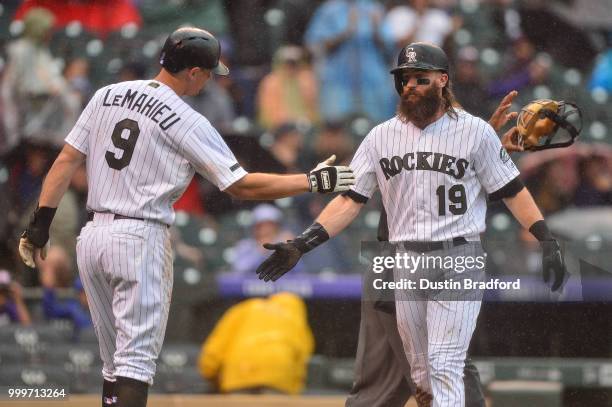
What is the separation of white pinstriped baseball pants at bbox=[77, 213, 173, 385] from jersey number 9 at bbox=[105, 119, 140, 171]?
7.6 inches

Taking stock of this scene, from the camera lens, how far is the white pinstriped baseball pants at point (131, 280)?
4.51 m

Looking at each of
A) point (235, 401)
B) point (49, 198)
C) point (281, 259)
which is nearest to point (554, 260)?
point (281, 259)

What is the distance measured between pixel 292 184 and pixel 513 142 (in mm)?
1097

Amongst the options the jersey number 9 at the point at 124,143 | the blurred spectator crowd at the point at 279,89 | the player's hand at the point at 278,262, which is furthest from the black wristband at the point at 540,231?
the blurred spectator crowd at the point at 279,89

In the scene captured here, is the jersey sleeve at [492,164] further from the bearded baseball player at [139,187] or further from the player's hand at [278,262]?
the player's hand at [278,262]

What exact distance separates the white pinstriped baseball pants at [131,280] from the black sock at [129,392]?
20 millimetres

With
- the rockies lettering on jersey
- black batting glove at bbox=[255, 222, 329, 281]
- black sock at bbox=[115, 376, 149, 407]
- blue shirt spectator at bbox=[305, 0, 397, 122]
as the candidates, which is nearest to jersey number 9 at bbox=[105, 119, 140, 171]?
black batting glove at bbox=[255, 222, 329, 281]

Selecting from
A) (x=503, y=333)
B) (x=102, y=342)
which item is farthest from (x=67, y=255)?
(x=102, y=342)

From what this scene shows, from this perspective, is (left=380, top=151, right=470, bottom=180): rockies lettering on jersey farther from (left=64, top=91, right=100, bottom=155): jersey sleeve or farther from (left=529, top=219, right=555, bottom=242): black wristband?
(left=64, top=91, right=100, bottom=155): jersey sleeve

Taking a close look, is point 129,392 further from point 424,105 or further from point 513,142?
point 513,142

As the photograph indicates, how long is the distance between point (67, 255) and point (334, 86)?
2.19 meters

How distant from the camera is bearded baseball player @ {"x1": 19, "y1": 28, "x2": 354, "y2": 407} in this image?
14.8 feet

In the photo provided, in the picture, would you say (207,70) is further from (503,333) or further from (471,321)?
(503,333)

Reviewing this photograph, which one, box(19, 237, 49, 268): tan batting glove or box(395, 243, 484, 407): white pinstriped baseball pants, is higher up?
box(19, 237, 49, 268): tan batting glove
